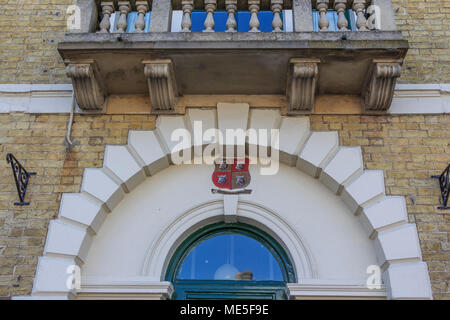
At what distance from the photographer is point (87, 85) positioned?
6.00 metres

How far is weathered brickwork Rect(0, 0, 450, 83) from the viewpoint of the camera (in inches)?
260

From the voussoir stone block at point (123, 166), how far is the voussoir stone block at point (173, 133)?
42 centimetres

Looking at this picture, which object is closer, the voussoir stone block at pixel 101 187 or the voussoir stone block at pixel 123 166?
the voussoir stone block at pixel 101 187

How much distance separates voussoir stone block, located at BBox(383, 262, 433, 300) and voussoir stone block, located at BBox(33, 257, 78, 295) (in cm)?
327

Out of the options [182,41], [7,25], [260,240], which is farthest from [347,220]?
[7,25]

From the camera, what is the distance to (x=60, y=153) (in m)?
6.05

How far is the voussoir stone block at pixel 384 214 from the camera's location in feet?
17.9

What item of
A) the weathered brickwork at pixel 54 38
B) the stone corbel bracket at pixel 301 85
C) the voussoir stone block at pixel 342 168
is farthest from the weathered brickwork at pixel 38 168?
the voussoir stone block at pixel 342 168

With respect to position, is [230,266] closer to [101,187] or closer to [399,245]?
[101,187]

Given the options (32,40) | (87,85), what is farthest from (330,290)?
(32,40)

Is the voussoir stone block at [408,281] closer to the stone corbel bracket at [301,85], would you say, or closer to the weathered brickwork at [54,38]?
the stone corbel bracket at [301,85]

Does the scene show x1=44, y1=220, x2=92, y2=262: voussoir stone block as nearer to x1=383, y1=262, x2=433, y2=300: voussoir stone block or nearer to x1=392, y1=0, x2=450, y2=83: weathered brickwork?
x1=383, y1=262, x2=433, y2=300: voussoir stone block

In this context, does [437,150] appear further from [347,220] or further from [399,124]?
[347,220]

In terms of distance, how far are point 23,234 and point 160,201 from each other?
1544 mm
